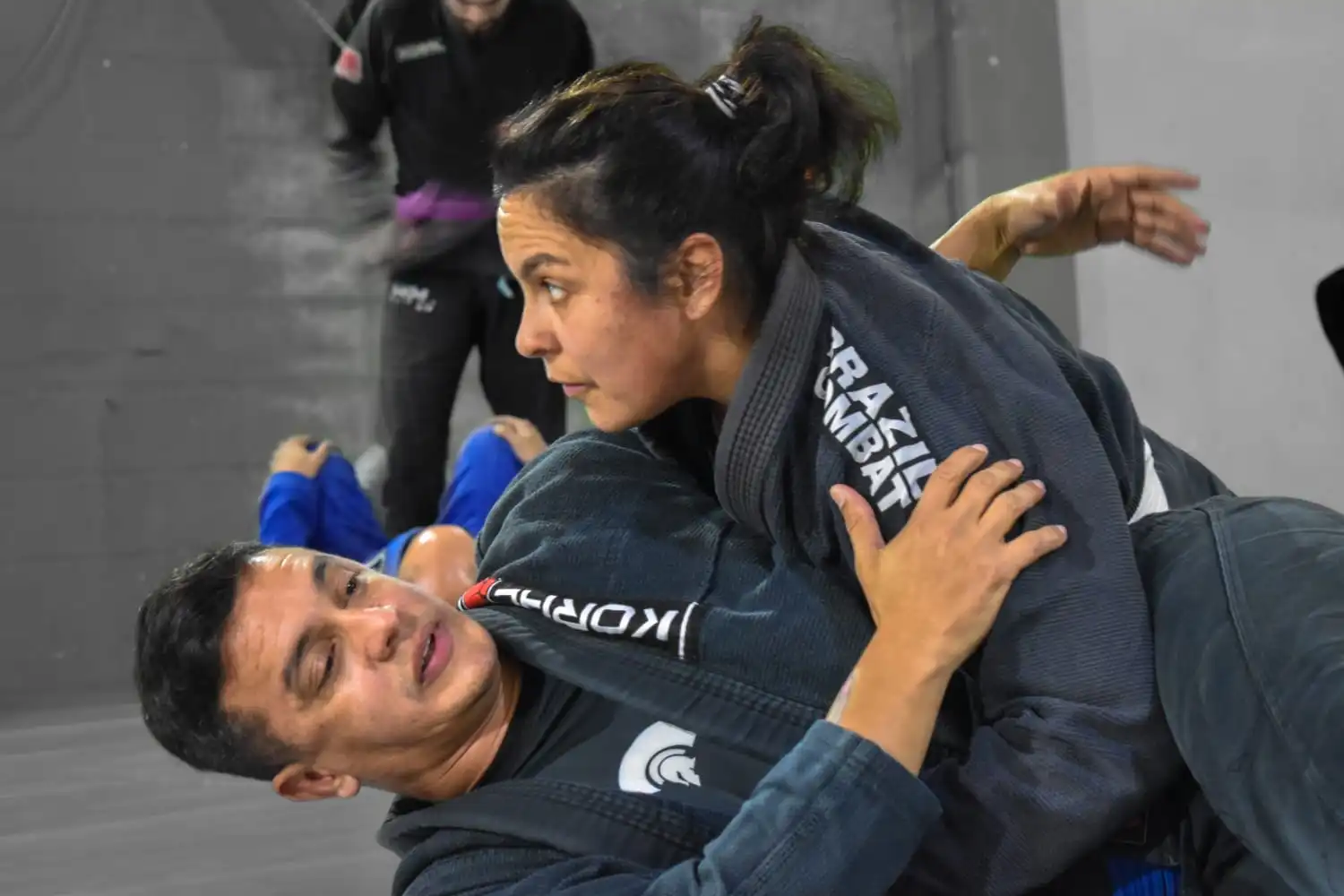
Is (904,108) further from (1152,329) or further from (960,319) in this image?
(960,319)

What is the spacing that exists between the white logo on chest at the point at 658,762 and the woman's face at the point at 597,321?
0.24 meters

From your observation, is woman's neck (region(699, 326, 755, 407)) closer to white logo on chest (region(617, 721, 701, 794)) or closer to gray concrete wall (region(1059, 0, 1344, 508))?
white logo on chest (region(617, 721, 701, 794))

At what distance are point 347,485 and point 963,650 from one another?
137cm

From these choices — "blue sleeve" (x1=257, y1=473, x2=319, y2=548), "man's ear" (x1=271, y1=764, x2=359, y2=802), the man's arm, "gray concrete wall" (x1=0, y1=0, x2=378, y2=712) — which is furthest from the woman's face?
"gray concrete wall" (x1=0, y1=0, x2=378, y2=712)

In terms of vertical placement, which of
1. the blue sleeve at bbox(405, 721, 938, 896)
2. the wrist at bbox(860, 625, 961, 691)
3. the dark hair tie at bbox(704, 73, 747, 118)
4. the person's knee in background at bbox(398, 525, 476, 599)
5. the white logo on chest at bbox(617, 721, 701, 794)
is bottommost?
the person's knee in background at bbox(398, 525, 476, 599)

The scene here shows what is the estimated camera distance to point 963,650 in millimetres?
744

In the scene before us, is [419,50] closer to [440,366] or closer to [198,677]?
[440,366]

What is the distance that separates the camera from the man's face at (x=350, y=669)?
88 cm

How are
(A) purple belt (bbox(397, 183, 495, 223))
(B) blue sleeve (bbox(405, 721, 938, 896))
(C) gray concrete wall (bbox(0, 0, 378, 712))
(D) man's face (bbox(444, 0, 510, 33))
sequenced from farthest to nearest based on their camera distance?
(C) gray concrete wall (bbox(0, 0, 378, 712)) < (A) purple belt (bbox(397, 183, 495, 223)) < (D) man's face (bbox(444, 0, 510, 33)) < (B) blue sleeve (bbox(405, 721, 938, 896))

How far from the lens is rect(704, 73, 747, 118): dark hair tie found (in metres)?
0.83

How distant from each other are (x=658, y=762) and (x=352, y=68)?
4.94 ft

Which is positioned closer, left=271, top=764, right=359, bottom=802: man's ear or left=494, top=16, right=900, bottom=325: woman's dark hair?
left=494, top=16, right=900, bottom=325: woman's dark hair

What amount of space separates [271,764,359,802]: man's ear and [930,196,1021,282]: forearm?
27.5 inches

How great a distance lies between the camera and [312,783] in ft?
3.08
